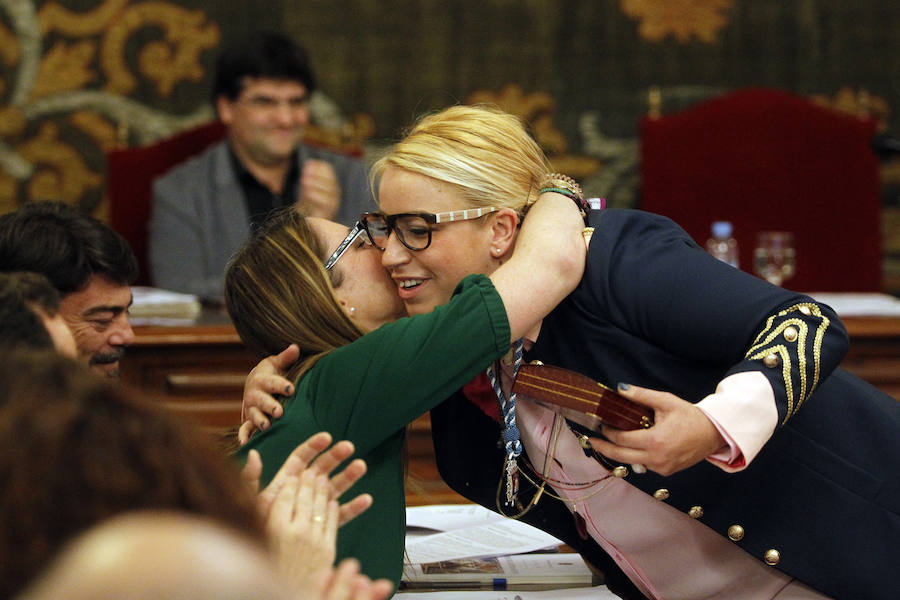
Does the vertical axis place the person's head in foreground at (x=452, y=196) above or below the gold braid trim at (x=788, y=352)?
above

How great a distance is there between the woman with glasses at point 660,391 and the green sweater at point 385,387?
0.35ft

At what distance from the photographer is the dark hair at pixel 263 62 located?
3.72 meters

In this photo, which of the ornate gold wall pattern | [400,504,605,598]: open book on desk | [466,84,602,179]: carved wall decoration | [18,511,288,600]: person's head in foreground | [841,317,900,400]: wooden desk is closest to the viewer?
[18,511,288,600]: person's head in foreground

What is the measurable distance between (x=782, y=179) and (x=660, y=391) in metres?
2.67

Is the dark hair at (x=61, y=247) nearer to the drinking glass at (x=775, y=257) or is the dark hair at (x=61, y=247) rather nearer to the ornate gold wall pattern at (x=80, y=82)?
the drinking glass at (x=775, y=257)

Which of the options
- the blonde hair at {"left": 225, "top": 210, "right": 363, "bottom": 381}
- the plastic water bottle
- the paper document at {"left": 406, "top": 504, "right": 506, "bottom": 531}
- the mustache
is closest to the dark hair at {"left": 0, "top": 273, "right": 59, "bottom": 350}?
the blonde hair at {"left": 225, "top": 210, "right": 363, "bottom": 381}

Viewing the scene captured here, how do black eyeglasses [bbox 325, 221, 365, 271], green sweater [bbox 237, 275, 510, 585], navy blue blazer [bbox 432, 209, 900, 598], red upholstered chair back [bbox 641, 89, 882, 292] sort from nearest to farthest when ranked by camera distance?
green sweater [bbox 237, 275, 510, 585], navy blue blazer [bbox 432, 209, 900, 598], black eyeglasses [bbox 325, 221, 365, 271], red upholstered chair back [bbox 641, 89, 882, 292]

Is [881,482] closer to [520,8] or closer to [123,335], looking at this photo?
[123,335]

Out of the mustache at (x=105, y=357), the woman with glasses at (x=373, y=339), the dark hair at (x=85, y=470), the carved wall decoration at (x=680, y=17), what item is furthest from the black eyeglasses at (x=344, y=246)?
the carved wall decoration at (x=680, y=17)

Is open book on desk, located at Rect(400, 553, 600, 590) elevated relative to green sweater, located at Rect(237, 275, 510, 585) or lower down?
lower down

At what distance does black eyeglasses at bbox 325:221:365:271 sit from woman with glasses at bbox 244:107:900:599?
0.03m

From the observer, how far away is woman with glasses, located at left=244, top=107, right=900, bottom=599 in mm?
1446

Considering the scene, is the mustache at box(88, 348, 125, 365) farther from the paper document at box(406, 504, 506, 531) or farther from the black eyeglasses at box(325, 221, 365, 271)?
the paper document at box(406, 504, 506, 531)

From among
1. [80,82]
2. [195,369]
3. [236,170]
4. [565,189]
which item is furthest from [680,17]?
[565,189]
